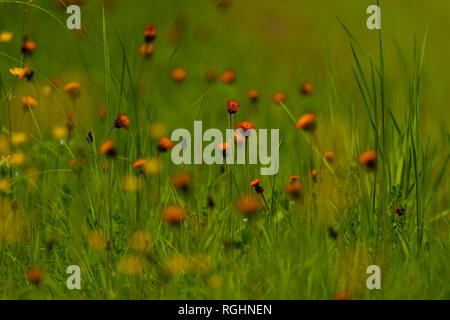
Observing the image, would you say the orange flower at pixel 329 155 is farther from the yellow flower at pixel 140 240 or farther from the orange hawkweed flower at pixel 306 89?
the yellow flower at pixel 140 240

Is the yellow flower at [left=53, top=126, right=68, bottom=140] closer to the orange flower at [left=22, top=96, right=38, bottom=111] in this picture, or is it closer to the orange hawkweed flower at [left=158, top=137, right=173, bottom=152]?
the orange flower at [left=22, top=96, right=38, bottom=111]

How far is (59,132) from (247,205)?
851 millimetres

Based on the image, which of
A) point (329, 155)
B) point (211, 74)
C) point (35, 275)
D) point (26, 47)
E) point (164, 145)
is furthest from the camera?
point (211, 74)

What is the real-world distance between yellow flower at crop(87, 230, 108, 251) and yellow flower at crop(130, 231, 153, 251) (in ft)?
0.27

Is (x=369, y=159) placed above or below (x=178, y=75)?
below

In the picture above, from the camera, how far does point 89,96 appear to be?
2820 mm

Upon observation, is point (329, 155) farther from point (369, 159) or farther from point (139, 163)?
point (139, 163)

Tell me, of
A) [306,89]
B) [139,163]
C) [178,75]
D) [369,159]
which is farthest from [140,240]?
[178,75]

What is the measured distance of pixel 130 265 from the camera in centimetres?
182

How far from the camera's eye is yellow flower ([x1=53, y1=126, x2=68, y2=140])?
93.7 inches

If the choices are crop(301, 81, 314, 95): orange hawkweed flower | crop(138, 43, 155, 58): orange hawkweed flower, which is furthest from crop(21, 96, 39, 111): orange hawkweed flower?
crop(301, 81, 314, 95): orange hawkweed flower

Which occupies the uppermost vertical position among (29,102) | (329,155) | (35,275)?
(29,102)

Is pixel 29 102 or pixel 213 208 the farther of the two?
pixel 29 102

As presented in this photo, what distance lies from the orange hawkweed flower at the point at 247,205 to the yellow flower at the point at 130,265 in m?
0.35
